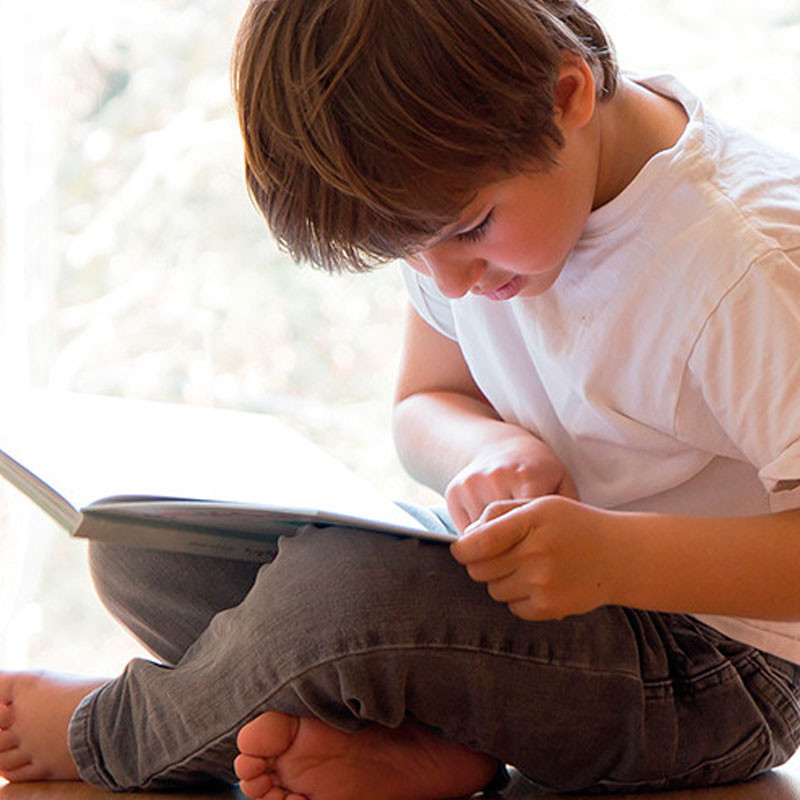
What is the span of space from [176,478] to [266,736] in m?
0.17

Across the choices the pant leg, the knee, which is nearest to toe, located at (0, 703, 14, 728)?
the pant leg

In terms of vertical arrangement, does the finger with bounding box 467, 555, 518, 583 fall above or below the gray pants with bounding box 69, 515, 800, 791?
above

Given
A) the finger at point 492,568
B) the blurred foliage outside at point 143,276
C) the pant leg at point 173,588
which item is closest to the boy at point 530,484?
the finger at point 492,568

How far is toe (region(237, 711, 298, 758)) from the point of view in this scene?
0.81 metres

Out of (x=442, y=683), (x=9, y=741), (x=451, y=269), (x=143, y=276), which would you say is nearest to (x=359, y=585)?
(x=442, y=683)

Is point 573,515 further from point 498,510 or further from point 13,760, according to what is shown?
point 13,760

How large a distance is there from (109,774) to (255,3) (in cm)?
52

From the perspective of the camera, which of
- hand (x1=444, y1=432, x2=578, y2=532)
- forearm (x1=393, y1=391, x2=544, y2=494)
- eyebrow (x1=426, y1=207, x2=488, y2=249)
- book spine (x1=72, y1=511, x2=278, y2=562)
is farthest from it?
forearm (x1=393, y1=391, x2=544, y2=494)

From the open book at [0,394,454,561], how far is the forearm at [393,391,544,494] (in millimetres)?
61

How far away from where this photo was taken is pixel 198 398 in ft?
5.79

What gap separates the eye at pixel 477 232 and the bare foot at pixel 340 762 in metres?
0.32

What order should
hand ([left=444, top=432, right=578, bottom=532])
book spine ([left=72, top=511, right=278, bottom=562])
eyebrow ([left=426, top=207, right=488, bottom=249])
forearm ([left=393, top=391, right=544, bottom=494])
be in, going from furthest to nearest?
forearm ([left=393, top=391, right=544, bottom=494]), hand ([left=444, top=432, right=578, bottom=532]), eyebrow ([left=426, top=207, right=488, bottom=249]), book spine ([left=72, top=511, right=278, bottom=562])

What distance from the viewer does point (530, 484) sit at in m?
0.92

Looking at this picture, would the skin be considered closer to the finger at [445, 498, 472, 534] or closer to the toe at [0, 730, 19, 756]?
the finger at [445, 498, 472, 534]
